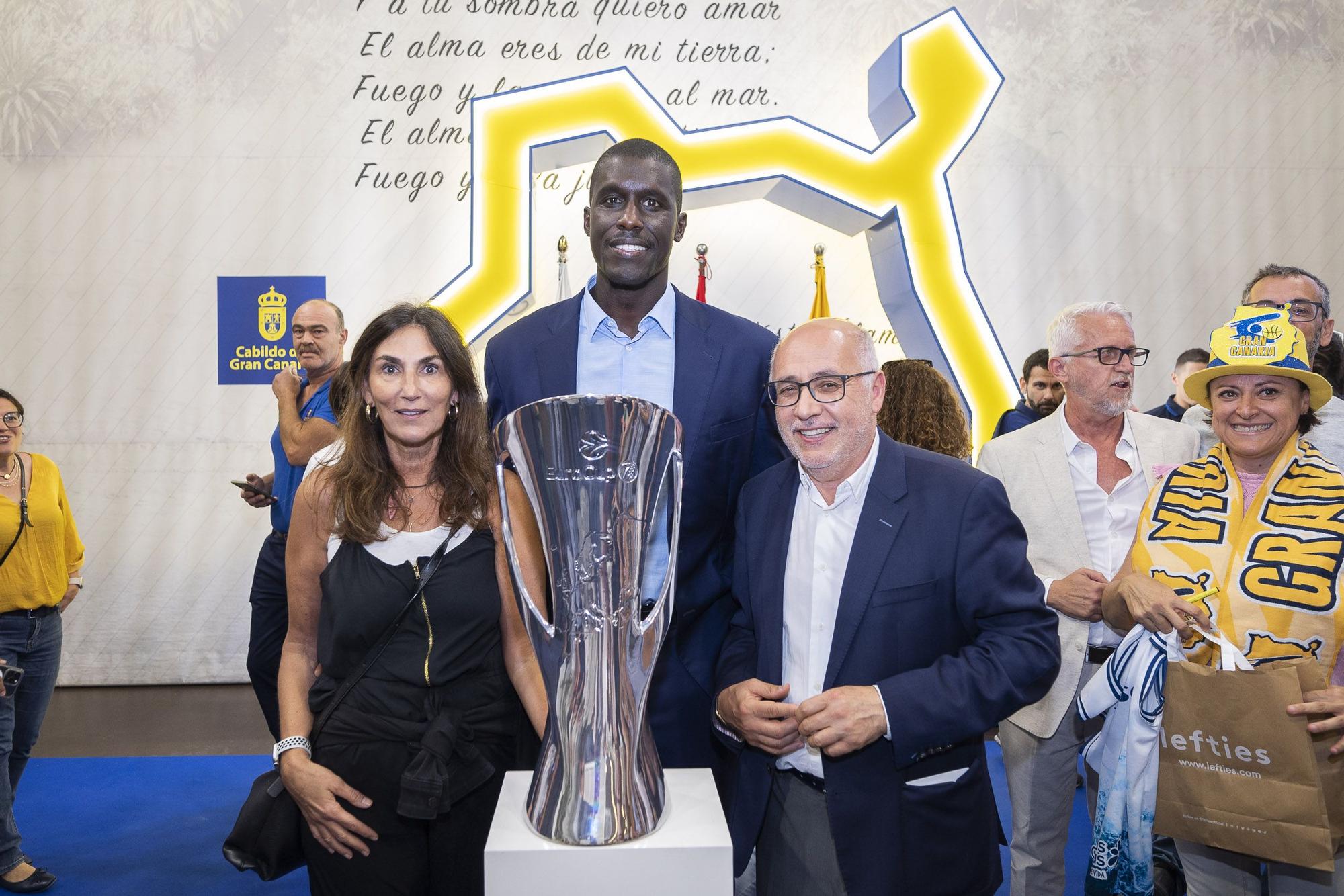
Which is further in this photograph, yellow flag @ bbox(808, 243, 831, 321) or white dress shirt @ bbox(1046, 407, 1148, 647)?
yellow flag @ bbox(808, 243, 831, 321)

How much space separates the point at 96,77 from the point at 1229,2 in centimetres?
618

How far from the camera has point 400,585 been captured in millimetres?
1678

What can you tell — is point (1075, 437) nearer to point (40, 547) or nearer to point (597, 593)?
point (597, 593)

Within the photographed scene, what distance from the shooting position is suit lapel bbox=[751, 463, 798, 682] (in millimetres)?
1656

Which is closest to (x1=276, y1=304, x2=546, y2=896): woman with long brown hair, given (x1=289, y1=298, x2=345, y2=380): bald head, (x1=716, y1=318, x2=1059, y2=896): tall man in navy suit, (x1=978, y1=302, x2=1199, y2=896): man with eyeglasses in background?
(x1=716, y1=318, x2=1059, y2=896): tall man in navy suit

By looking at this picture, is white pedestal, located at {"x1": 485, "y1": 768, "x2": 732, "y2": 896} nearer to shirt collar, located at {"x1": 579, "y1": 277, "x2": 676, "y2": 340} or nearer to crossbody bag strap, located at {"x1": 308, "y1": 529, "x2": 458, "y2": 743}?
crossbody bag strap, located at {"x1": 308, "y1": 529, "x2": 458, "y2": 743}

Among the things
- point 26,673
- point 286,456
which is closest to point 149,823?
point 26,673

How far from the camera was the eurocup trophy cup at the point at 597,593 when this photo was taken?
1.25 metres

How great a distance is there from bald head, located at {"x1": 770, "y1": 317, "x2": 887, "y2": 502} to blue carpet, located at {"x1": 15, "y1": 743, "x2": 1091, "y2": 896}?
83.7 inches

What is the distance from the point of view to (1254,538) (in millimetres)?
1951

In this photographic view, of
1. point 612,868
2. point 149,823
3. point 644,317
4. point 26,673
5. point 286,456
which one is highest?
point 644,317

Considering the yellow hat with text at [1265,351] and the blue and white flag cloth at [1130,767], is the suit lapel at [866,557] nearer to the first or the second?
the blue and white flag cloth at [1130,767]

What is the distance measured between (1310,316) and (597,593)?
7.08 feet

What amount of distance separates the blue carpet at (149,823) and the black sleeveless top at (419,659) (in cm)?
179
